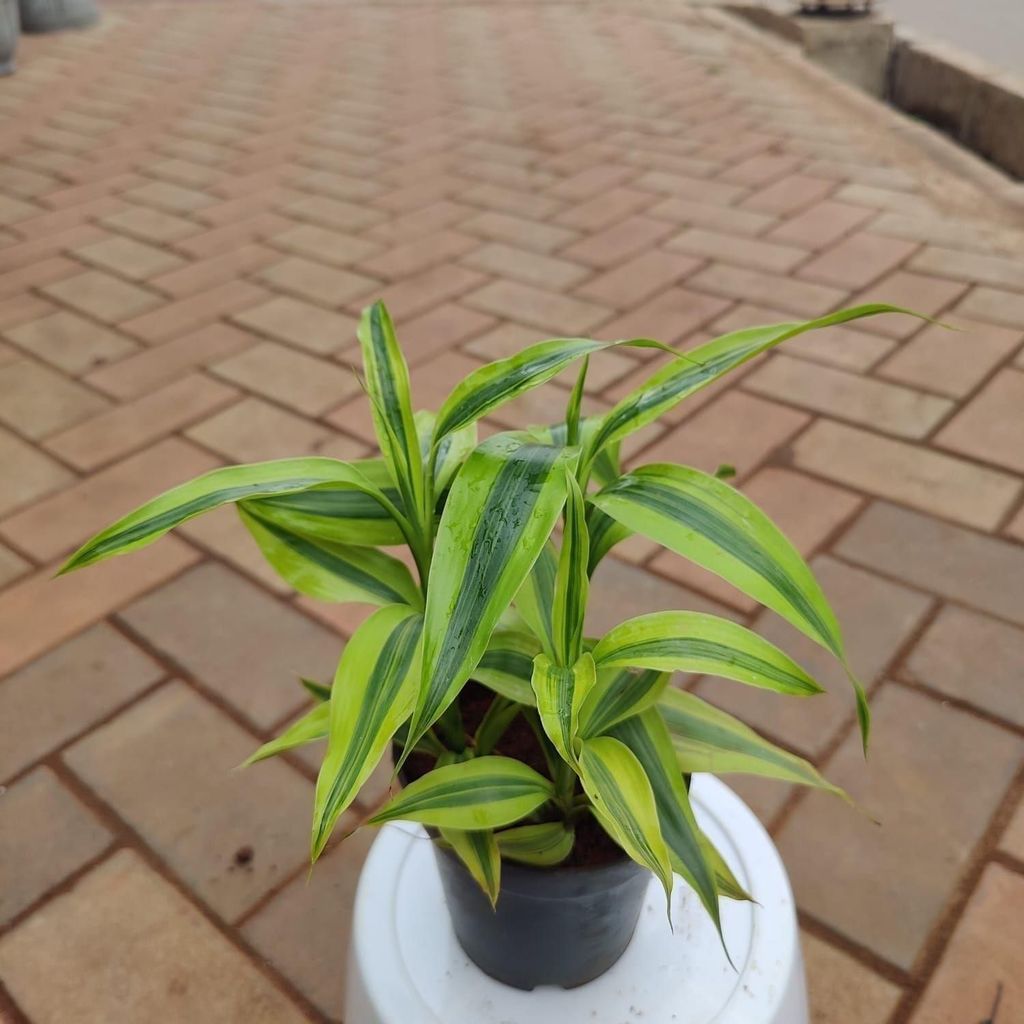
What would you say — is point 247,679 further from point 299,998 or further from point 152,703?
point 299,998

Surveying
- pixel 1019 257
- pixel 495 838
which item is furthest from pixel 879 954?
pixel 1019 257

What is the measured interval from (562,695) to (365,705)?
14 centimetres

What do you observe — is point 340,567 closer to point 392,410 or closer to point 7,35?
point 392,410

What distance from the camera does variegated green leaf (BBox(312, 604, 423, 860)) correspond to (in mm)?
711

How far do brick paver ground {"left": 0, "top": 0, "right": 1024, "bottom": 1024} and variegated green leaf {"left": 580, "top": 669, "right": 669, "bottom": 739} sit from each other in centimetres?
54

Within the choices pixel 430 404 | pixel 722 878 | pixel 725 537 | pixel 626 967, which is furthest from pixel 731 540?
pixel 430 404

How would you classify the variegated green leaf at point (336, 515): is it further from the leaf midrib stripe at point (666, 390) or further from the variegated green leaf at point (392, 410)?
the leaf midrib stripe at point (666, 390)

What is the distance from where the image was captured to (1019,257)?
279cm

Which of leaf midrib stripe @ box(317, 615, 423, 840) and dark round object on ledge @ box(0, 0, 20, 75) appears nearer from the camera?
leaf midrib stripe @ box(317, 615, 423, 840)

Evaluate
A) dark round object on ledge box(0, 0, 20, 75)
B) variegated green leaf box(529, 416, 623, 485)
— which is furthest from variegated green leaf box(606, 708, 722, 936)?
dark round object on ledge box(0, 0, 20, 75)

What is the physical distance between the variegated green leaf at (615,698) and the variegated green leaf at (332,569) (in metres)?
0.17

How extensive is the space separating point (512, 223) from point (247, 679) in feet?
6.35

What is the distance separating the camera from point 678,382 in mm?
813

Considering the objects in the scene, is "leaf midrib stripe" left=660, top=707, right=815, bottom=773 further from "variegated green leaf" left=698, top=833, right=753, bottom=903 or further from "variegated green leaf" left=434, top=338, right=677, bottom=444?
"variegated green leaf" left=434, top=338, right=677, bottom=444
